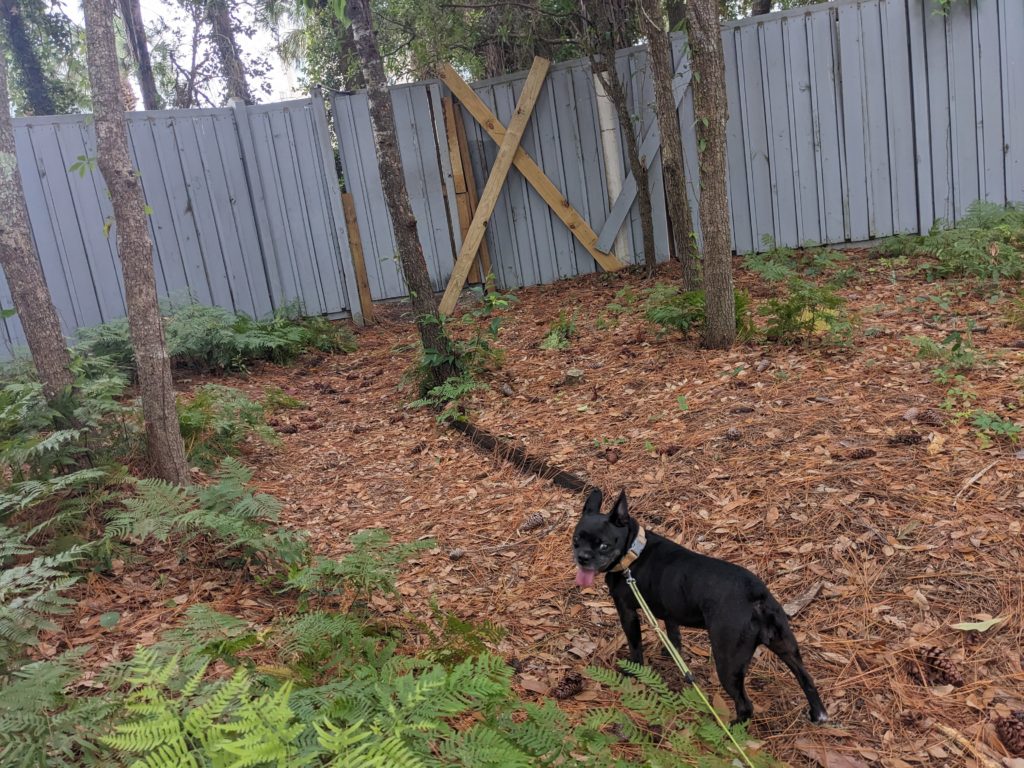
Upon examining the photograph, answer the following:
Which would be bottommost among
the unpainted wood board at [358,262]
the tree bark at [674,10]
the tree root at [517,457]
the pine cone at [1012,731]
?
the pine cone at [1012,731]

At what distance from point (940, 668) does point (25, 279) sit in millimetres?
5046

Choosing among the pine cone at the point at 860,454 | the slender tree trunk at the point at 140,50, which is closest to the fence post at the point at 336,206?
the pine cone at the point at 860,454

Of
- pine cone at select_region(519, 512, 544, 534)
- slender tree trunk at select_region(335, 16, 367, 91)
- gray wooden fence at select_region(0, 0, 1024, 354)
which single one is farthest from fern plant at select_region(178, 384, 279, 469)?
slender tree trunk at select_region(335, 16, 367, 91)

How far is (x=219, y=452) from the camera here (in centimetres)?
553

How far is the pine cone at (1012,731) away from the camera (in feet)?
7.81

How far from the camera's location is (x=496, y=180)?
8.95 m

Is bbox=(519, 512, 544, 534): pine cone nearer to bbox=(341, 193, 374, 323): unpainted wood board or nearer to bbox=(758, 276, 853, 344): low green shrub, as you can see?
bbox=(758, 276, 853, 344): low green shrub

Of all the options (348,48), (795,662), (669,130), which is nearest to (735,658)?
(795,662)

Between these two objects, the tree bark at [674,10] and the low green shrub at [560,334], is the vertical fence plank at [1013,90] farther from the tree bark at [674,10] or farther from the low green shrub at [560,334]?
the low green shrub at [560,334]

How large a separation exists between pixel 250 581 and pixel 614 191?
6.62m

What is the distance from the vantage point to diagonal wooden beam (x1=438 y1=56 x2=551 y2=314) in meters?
8.72

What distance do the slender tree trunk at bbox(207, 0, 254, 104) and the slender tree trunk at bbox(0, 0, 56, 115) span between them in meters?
4.23

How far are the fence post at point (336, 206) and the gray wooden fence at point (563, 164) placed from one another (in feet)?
0.08

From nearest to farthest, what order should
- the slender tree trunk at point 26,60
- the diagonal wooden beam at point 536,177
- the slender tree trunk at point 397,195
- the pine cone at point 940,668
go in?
the pine cone at point 940,668
the slender tree trunk at point 397,195
the diagonal wooden beam at point 536,177
the slender tree trunk at point 26,60
